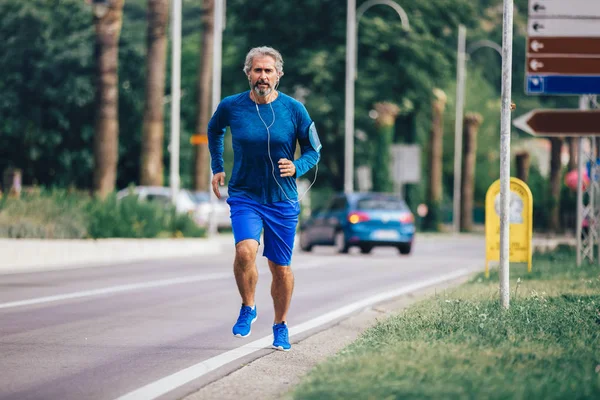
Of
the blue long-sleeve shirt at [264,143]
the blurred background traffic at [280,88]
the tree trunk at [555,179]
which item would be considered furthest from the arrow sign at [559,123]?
the tree trunk at [555,179]

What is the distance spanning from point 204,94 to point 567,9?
33980 mm

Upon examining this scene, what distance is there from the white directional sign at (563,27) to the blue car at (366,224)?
54.1 ft

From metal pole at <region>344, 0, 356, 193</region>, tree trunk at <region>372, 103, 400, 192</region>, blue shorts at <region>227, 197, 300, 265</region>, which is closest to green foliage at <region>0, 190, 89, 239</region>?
blue shorts at <region>227, 197, 300, 265</region>

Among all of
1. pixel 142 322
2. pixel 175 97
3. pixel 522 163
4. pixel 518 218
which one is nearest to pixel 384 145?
pixel 522 163

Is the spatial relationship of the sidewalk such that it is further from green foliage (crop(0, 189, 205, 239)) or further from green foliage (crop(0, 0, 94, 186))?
green foliage (crop(0, 0, 94, 186))

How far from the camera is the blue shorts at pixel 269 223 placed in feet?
30.4

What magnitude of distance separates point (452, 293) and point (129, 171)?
42.0 metres

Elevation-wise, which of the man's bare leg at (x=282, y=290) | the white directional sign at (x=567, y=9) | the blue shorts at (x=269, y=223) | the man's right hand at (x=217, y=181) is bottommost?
the man's bare leg at (x=282, y=290)

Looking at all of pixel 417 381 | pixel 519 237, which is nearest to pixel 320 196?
pixel 519 237

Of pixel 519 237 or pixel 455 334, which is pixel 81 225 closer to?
pixel 519 237

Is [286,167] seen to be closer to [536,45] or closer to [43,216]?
[536,45]

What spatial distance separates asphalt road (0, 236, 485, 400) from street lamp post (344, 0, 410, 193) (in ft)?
82.9

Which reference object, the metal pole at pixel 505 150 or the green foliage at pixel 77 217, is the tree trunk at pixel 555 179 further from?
the metal pole at pixel 505 150

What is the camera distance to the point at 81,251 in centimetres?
2405
